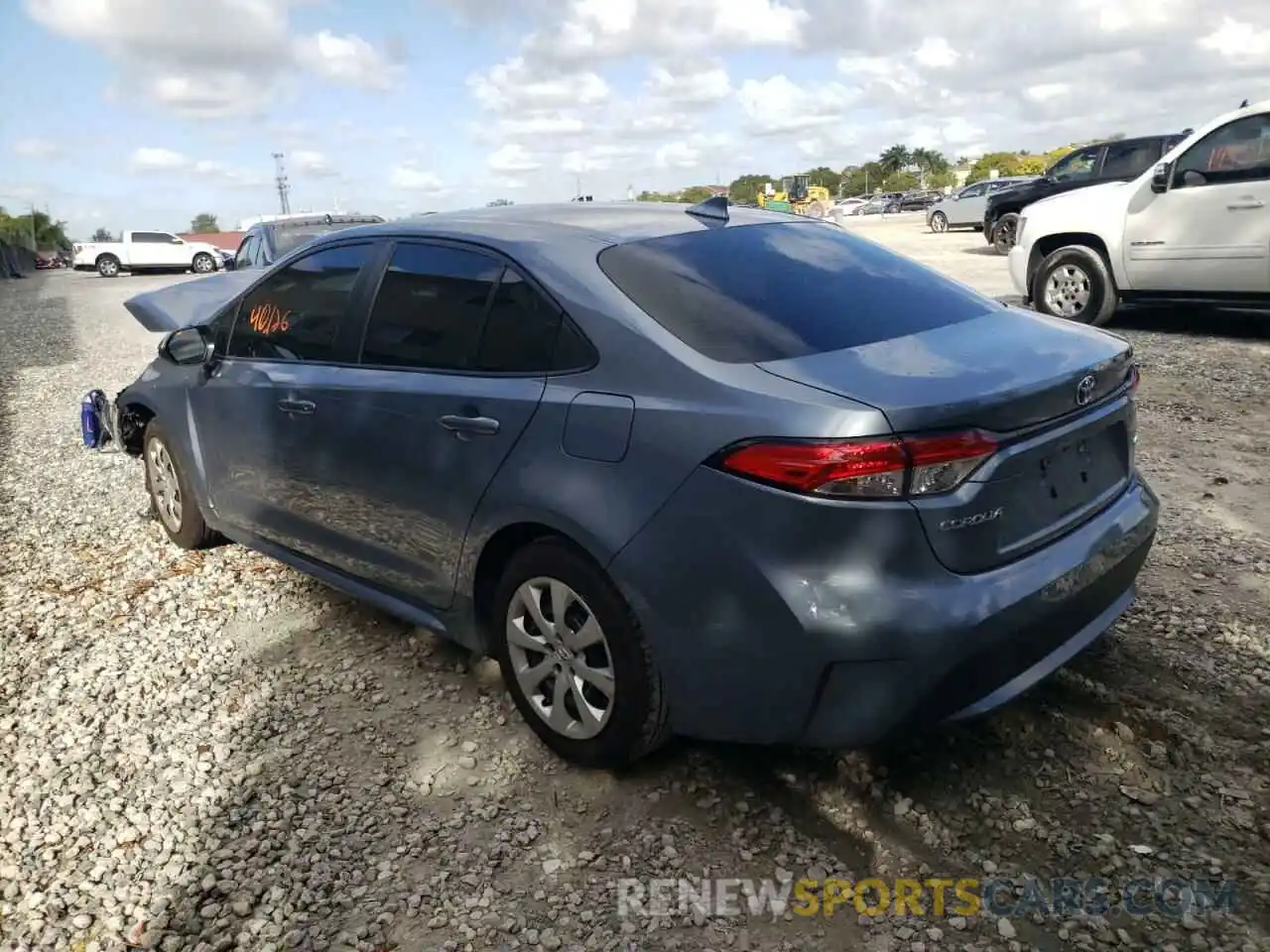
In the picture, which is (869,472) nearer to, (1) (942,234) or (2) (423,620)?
(2) (423,620)

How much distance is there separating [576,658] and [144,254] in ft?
126

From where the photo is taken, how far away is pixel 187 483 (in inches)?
182

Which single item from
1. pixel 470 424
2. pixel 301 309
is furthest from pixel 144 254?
pixel 470 424

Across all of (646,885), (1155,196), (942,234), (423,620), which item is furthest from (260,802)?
(942,234)

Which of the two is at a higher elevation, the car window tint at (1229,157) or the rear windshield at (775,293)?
the car window tint at (1229,157)

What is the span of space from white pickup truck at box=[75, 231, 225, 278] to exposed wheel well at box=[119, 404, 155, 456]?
33582mm

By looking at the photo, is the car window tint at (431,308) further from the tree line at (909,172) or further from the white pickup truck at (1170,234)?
the tree line at (909,172)

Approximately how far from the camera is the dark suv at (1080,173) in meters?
15.7

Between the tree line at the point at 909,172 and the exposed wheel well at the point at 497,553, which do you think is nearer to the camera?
the exposed wheel well at the point at 497,553

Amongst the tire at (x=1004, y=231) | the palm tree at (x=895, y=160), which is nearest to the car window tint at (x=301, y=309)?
the tire at (x=1004, y=231)

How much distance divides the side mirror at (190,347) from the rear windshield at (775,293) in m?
2.23

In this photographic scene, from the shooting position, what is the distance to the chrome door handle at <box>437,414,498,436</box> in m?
2.86

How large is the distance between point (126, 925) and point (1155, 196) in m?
9.32

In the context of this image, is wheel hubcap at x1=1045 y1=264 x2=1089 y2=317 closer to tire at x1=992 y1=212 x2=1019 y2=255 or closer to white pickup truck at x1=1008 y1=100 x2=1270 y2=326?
white pickup truck at x1=1008 y1=100 x2=1270 y2=326
